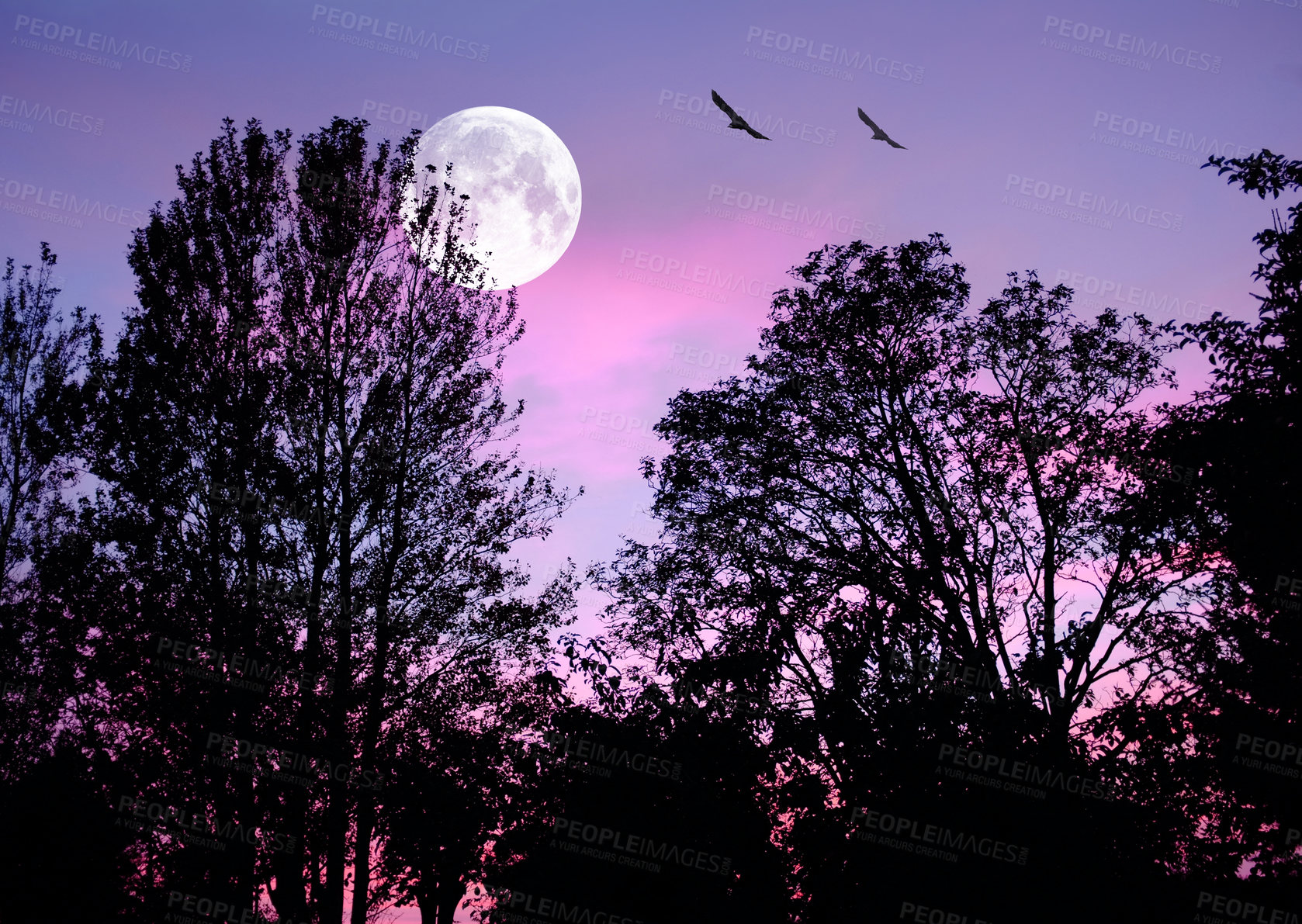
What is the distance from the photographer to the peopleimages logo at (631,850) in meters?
8.38

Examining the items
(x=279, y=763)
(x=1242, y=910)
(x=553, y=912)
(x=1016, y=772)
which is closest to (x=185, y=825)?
(x=279, y=763)

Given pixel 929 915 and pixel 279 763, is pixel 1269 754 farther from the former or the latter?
pixel 279 763

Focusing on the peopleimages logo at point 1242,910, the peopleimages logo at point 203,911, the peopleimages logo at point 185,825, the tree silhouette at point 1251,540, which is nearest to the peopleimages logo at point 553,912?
the peopleimages logo at point 1242,910

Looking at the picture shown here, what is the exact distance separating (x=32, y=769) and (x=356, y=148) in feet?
49.7

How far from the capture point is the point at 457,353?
1608cm

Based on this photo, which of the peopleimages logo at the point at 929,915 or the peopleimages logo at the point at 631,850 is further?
the peopleimages logo at the point at 631,850

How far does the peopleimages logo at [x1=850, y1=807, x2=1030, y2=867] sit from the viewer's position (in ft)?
27.5

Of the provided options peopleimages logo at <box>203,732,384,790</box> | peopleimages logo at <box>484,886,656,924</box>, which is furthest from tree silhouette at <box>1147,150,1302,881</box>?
peopleimages logo at <box>203,732,384,790</box>

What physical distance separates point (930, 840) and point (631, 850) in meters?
3.26

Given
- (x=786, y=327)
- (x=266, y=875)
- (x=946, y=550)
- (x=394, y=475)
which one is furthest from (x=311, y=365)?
(x=946, y=550)

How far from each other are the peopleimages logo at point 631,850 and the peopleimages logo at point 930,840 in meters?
1.74

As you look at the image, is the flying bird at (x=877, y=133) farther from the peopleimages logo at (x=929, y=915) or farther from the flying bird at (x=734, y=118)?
the peopleimages logo at (x=929, y=915)

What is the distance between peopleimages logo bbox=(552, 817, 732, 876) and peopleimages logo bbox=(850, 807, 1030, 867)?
68.6 inches

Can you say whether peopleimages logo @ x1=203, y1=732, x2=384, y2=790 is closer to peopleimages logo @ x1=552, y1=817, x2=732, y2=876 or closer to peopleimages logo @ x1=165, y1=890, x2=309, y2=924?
peopleimages logo @ x1=165, y1=890, x2=309, y2=924
